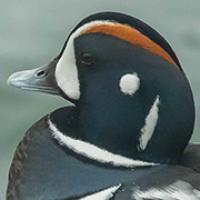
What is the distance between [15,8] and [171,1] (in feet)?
1.63

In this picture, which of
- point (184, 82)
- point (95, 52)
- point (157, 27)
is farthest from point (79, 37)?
point (157, 27)

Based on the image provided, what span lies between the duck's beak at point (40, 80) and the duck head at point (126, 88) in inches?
0.4

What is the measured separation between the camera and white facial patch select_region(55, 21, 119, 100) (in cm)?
223

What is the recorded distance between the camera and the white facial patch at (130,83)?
2191 millimetres

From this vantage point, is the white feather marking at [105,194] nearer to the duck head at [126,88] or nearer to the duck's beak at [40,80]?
the duck head at [126,88]

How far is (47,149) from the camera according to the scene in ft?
7.67

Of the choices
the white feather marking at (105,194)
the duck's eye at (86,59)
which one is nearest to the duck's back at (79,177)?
the white feather marking at (105,194)

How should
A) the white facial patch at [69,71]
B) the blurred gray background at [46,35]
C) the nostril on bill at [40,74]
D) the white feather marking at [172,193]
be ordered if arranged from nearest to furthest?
the white feather marking at [172,193], the white facial patch at [69,71], the nostril on bill at [40,74], the blurred gray background at [46,35]

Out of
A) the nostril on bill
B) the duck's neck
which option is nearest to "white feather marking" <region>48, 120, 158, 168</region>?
the duck's neck

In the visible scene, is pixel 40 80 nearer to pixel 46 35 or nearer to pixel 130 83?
pixel 130 83

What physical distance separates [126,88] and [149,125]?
8 centimetres

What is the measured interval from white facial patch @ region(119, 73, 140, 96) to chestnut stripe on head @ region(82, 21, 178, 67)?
0.06 m

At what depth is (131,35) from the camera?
2188 millimetres

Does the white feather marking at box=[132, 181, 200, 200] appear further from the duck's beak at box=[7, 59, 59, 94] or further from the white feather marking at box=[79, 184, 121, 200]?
the duck's beak at box=[7, 59, 59, 94]
